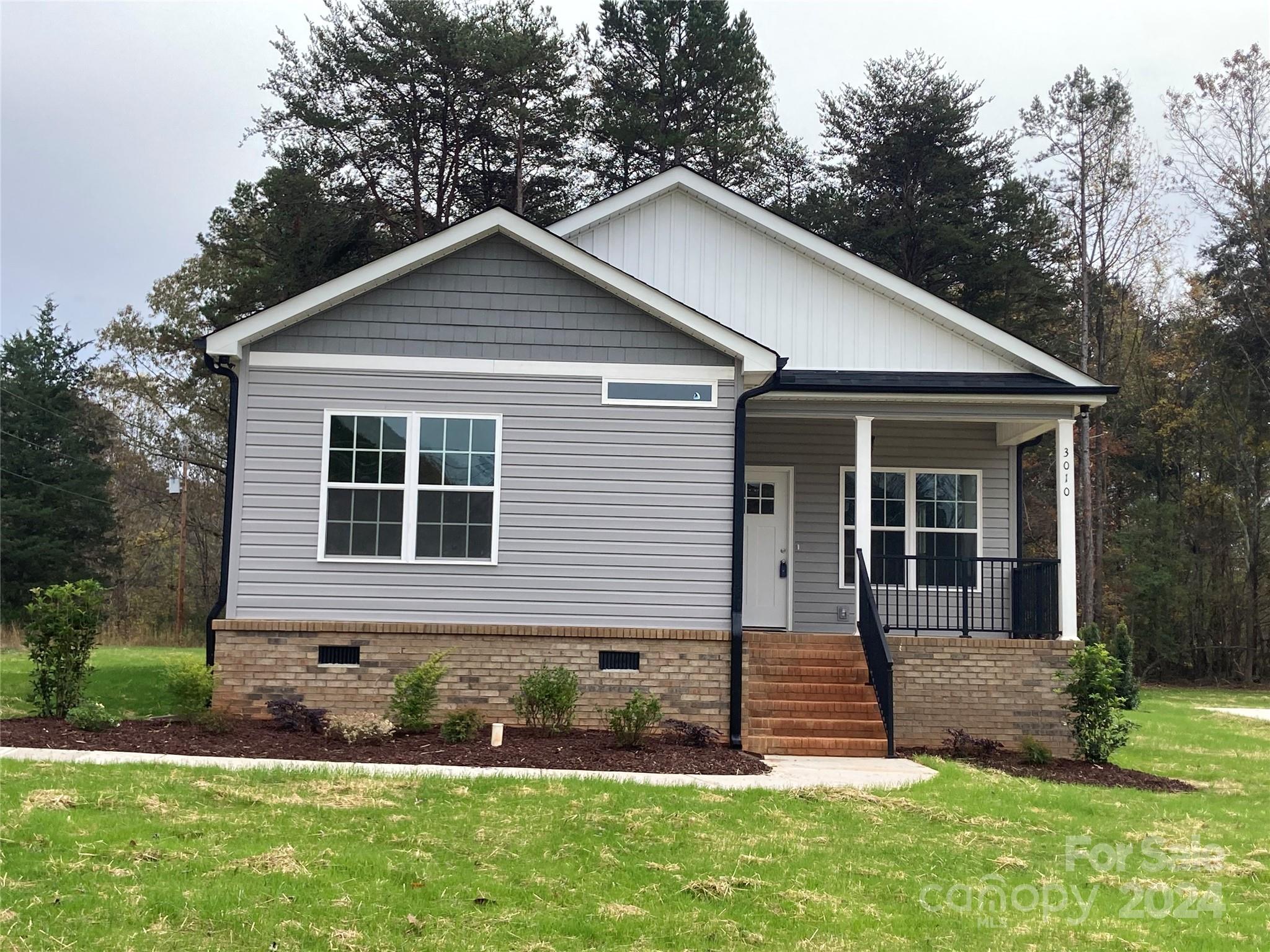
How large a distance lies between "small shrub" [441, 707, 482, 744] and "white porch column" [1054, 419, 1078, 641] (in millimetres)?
6591

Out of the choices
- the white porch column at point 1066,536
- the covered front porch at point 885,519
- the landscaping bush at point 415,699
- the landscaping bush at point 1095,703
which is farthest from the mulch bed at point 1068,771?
the landscaping bush at point 415,699

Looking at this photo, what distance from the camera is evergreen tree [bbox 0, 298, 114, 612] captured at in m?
35.9

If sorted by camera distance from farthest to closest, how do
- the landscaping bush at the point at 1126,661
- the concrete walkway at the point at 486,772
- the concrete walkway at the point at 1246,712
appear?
the landscaping bush at the point at 1126,661 < the concrete walkway at the point at 1246,712 < the concrete walkway at the point at 486,772

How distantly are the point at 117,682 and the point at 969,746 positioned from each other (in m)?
13.1

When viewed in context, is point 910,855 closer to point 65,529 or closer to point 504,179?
point 504,179

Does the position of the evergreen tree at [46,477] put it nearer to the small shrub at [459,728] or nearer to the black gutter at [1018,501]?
the small shrub at [459,728]

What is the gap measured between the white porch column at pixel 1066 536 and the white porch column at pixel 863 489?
82.2 inches

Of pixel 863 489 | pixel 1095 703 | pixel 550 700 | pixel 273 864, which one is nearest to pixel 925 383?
pixel 863 489

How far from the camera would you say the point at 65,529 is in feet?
120

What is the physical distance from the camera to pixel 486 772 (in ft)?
29.3

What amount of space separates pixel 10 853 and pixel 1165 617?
34656 mm

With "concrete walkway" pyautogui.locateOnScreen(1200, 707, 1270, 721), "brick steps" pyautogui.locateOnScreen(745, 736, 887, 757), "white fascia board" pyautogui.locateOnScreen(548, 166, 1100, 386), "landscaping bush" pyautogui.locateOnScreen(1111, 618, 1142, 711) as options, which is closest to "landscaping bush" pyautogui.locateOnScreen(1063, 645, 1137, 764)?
"brick steps" pyautogui.locateOnScreen(745, 736, 887, 757)

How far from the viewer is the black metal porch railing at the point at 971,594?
13508mm
